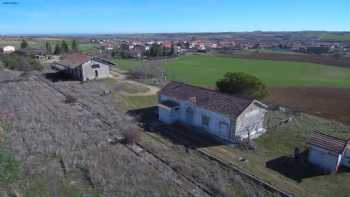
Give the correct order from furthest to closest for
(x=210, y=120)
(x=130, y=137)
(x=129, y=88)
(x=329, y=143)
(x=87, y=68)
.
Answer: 1. (x=87, y=68)
2. (x=129, y=88)
3. (x=210, y=120)
4. (x=130, y=137)
5. (x=329, y=143)

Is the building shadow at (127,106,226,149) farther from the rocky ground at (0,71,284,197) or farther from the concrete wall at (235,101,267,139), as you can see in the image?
the concrete wall at (235,101,267,139)

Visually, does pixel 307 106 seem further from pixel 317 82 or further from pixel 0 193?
pixel 0 193

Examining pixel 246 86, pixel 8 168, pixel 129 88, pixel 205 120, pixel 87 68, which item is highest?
pixel 87 68

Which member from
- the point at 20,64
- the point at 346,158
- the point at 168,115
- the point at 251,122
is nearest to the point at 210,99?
the point at 251,122

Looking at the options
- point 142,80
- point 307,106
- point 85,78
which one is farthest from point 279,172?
point 85,78

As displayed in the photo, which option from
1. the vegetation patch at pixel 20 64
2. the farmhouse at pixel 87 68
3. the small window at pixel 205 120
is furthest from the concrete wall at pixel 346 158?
the vegetation patch at pixel 20 64

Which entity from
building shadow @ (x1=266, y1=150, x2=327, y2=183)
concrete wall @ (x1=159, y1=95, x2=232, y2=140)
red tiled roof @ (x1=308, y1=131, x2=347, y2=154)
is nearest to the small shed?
red tiled roof @ (x1=308, y1=131, x2=347, y2=154)

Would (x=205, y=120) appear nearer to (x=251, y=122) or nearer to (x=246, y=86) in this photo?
(x=251, y=122)

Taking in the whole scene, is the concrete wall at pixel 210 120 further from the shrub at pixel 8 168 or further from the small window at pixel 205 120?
the shrub at pixel 8 168
